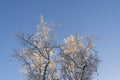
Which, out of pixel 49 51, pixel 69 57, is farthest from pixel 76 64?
pixel 49 51

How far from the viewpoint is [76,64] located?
54625mm

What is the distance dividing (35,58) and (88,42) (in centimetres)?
718

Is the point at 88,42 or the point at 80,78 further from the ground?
the point at 88,42

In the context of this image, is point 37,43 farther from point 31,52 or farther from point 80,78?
point 80,78

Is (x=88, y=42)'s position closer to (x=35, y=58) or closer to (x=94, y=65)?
(x=94, y=65)

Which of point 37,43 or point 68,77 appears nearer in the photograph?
point 37,43

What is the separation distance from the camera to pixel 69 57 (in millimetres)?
55344

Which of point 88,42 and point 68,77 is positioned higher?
point 88,42

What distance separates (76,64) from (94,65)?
2.22 meters

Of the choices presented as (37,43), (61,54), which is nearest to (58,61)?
(61,54)

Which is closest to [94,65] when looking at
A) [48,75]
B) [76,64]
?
[76,64]

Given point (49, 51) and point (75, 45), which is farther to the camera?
point (75, 45)

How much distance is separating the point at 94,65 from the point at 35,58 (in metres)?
7.39

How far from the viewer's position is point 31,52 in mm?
52344
